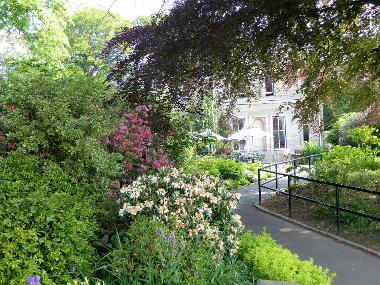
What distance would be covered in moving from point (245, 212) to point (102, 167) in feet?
20.5

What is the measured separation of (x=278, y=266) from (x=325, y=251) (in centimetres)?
283

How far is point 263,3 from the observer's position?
6.58 m

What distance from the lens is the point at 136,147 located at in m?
6.34

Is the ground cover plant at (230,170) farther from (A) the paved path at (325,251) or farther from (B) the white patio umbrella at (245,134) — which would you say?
(B) the white patio umbrella at (245,134)

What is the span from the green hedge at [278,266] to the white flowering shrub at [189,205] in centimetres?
21

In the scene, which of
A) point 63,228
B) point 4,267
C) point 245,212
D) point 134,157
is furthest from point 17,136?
point 245,212

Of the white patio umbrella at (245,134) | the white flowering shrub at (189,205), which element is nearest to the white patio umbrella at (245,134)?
the white patio umbrella at (245,134)

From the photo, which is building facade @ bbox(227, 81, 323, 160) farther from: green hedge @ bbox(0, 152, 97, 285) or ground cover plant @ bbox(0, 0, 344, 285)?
green hedge @ bbox(0, 152, 97, 285)

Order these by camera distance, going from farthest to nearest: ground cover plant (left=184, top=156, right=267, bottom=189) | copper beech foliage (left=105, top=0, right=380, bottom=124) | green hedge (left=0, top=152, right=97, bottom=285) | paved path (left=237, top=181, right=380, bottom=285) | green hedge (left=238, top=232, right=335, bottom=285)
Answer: ground cover plant (left=184, top=156, right=267, bottom=189)
copper beech foliage (left=105, top=0, right=380, bottom=124)
paved path (left=237, top=181, right=380, bottom=285)
green hedge (left=238, top=232, right=335, bottom=285)
green hedge (left=0, top=152, right=97, bottom=285)

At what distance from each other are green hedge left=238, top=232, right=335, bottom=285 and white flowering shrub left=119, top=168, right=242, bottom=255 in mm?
211

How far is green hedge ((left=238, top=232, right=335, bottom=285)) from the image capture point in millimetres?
3818

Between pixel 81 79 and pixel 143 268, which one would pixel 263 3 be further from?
pixel 143 268

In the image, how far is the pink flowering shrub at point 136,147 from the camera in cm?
614

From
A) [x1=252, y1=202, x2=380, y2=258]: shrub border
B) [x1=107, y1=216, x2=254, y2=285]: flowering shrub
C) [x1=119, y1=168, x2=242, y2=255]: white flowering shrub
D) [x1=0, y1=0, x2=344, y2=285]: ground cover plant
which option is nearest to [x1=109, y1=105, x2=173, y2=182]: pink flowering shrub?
[x1=0, y1=0, x2=344, y2=285]: ground cover plant
